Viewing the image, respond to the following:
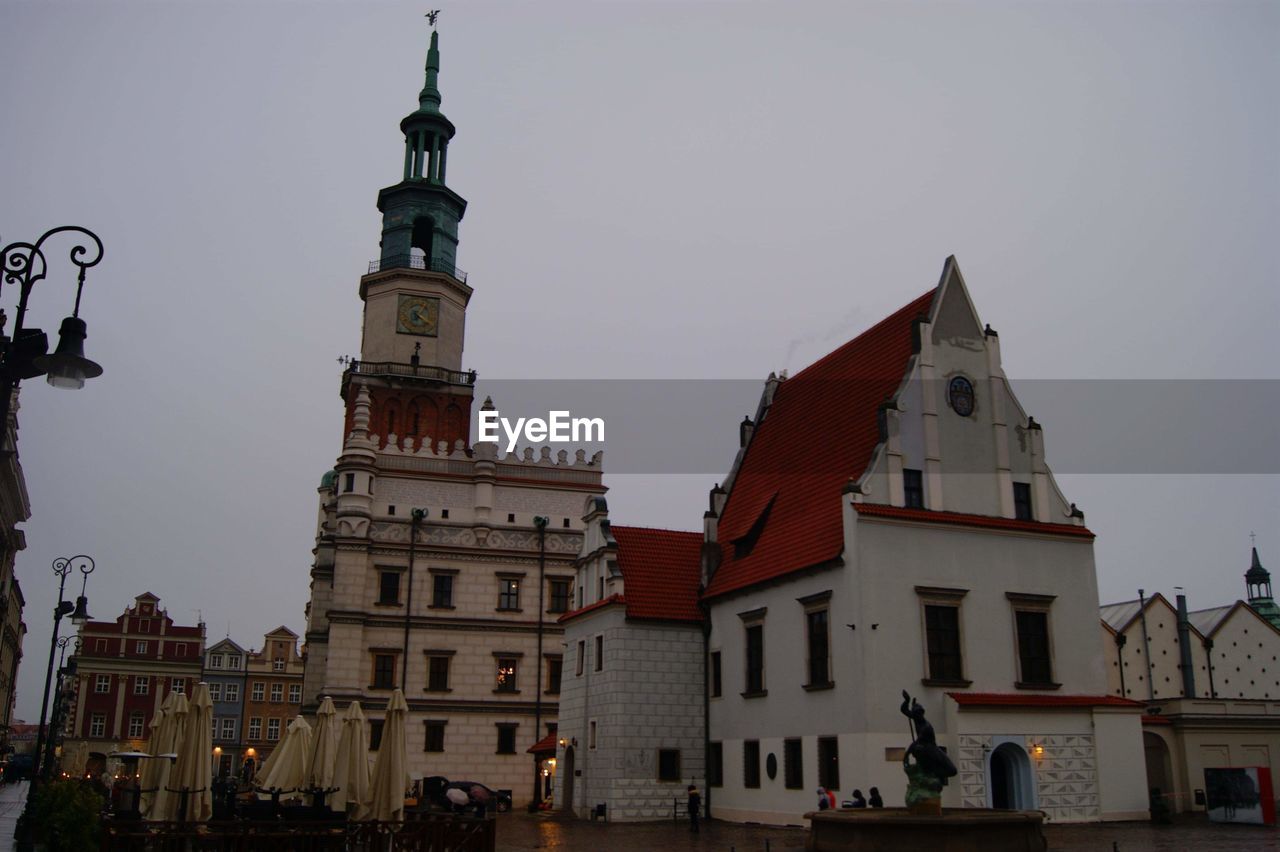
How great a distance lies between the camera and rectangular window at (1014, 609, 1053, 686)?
3005cm

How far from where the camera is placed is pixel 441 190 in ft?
197

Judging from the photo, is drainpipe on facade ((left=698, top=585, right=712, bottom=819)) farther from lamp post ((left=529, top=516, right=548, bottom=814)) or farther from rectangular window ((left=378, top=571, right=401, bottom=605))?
rectangular window ((left=378, top=571, right=401, bottom=605))

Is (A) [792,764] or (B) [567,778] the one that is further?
(B) [567,778]

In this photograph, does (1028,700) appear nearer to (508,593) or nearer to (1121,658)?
(508,593)

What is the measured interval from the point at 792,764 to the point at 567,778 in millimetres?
11524

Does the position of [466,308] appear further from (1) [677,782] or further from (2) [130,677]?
(2) [130,677]

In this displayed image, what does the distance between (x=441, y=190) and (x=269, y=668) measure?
176 ft

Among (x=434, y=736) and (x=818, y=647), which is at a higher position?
(x=818, y=647)

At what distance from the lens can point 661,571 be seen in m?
38.4

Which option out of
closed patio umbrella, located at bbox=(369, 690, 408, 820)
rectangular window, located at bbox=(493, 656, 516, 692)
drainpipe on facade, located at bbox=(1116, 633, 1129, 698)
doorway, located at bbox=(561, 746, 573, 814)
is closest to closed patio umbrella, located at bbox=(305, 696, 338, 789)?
closed patio umbrella, located at bbox=(369, 690, 408, 820)

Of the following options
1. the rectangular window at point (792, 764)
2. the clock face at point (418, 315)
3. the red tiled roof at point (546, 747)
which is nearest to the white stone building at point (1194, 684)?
the rectangular window at point (792, 764)

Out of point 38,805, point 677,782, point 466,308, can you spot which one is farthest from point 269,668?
point 38,805

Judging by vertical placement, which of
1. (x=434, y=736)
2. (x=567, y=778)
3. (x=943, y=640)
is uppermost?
(x=943, y=640)

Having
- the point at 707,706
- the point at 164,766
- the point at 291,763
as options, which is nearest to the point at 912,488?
the point at 707,706
